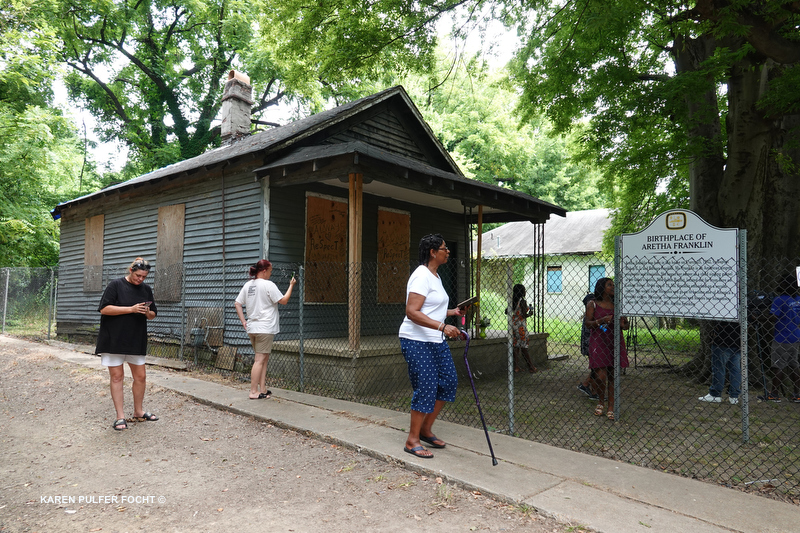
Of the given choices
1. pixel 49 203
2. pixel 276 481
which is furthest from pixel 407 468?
pixel 49 203

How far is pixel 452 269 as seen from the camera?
13.8 meters

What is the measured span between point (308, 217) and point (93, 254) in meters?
7.77

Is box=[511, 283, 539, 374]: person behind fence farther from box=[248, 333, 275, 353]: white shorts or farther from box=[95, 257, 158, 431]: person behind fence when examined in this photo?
box=[95, 257, 158, 431]: person behind fence

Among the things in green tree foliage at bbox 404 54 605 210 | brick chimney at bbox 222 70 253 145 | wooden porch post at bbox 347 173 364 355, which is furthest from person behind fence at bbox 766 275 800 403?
green tree foliage at bbox 404 54 605 210

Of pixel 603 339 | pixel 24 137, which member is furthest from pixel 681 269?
pixel 24 137

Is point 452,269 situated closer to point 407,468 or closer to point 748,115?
point 748,115

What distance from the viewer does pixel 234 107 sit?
43.4 feet

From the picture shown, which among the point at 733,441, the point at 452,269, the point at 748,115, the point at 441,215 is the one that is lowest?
the point at 733,441

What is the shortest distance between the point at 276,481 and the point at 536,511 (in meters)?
1.99

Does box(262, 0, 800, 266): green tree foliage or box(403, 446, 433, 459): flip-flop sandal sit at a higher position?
box(262, 0, 800, 266): green tree foliage

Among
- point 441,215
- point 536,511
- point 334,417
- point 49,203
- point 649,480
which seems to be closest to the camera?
point 536,511

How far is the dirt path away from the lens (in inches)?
131

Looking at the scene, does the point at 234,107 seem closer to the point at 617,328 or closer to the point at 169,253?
the point at 169,253

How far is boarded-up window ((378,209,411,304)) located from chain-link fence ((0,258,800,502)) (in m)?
0.05
